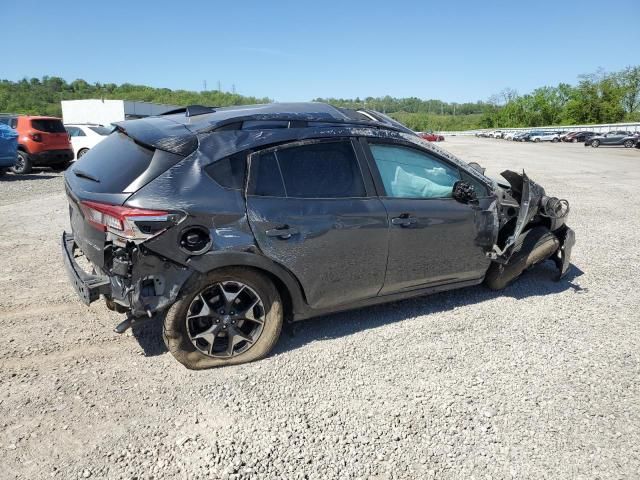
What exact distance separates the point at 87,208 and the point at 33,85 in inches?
4049

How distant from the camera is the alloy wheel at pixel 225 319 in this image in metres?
3.19

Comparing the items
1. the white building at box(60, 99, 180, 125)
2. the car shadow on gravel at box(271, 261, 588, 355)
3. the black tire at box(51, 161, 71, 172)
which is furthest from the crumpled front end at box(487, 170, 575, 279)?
the white building at box(60, 99, 180, 125)

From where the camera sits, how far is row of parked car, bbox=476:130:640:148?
138 feet

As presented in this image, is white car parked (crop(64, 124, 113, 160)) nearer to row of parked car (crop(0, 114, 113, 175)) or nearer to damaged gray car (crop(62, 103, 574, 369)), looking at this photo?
row of parked car (crop(0, 114, 113, 175))

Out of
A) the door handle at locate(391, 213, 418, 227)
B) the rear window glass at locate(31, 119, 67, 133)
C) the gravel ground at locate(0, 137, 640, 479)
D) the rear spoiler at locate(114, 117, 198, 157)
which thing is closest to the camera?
the gravel ground at locate(0, 137, 640, 479)

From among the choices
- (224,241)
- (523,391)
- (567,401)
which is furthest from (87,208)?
(567,401)

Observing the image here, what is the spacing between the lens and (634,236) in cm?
731

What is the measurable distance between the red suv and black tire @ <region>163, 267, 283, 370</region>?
1346cm

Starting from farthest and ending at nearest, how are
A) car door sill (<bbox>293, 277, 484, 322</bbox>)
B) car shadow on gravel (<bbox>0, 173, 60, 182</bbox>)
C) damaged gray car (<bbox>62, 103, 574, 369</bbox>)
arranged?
car shadow on gravel (<bbox>0, 173, 60, 182</bbox>) → car door sill (<bbox>293, 277, 484, 322</bbox>) → damaged gray car (<bbox>62, 103, 574, 369</bbox>)

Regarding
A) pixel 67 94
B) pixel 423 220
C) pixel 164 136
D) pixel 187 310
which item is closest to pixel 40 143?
pixel 164 136

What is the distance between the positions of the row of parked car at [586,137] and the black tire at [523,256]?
42.4 meters

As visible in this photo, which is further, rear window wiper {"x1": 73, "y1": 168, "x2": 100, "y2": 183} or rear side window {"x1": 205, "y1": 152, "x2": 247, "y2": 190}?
rear window wiper {"x1": 73, "y1": 168, "x2": 100, "y2": 183}

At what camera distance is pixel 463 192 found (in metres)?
4.09

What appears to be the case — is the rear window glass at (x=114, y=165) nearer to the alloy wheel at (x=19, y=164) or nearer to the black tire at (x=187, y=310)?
the black tire at (x=187, y=310)
